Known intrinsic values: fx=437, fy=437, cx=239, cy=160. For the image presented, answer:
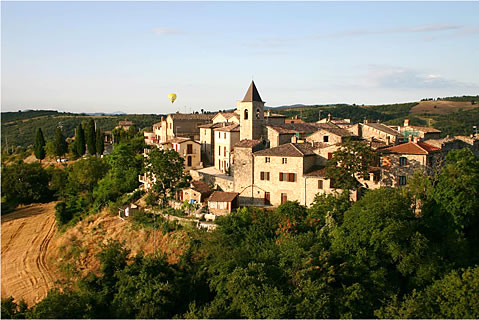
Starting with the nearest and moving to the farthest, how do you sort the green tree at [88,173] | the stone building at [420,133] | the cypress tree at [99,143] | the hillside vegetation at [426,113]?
the stone building at [420,133] → the green tree at [88,173] → the cypress tree at [99,143] → the hillside vegetation at [426,113]

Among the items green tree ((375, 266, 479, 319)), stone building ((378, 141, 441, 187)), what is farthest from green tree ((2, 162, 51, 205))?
green tree ((375, 266, 479, 319))

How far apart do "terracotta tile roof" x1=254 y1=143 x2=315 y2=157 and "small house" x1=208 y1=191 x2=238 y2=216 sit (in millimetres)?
4164

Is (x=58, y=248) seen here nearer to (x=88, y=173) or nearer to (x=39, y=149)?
(x=88, y=173)

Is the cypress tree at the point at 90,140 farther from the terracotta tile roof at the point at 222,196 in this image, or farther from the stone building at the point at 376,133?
the stone building at the point at 376,133

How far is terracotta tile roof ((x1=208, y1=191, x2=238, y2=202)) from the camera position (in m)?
34.8

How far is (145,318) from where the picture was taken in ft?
73.7

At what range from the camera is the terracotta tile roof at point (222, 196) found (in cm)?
3482

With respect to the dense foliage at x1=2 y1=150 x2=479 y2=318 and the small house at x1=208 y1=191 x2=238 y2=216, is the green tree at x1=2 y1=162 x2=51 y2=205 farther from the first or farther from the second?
the dense foliage at x1=2 y1=150 x2=479 y2=318

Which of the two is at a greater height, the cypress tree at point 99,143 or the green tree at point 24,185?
the cypress tree at point 99,143

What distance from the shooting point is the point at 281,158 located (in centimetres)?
3497

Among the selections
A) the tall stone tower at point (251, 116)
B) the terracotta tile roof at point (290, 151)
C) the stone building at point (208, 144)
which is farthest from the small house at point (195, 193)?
the stone building at point (208, 144)

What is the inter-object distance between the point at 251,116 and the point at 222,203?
10.7 metres

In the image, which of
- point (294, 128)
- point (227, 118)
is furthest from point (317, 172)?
point (227, 118)

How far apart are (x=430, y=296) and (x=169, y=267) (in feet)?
50.2
